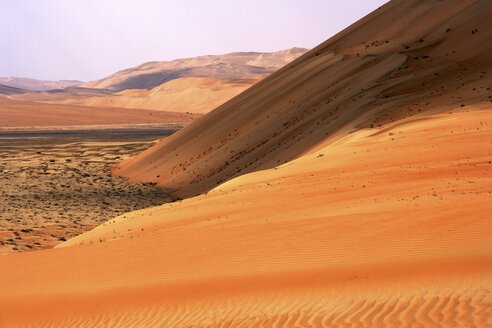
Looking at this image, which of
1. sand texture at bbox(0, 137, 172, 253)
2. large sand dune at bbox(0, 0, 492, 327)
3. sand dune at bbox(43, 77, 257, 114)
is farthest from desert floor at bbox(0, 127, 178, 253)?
sand dune at bbox(43, 77, 257, 114)

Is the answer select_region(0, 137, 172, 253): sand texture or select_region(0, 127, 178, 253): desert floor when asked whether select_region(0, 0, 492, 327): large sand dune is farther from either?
select_region(0, 127, 178, 253): desert floor

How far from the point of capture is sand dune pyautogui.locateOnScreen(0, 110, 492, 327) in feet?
24.9

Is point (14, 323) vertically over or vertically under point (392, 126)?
under

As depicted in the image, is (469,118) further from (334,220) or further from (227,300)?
(227,300)

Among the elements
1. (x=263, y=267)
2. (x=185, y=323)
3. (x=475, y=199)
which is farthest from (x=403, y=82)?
(x=185, y=323)

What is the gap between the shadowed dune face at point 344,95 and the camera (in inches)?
885

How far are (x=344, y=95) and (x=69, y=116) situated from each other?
69778mm

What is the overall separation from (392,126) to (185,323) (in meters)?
12.4

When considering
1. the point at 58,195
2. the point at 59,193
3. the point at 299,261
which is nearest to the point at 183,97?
the point at 59,193

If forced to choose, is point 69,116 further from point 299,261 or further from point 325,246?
point 299,261

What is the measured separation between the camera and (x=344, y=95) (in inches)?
1045

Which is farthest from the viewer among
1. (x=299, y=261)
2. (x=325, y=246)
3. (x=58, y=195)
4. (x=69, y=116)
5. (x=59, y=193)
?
(x=69, y=116)

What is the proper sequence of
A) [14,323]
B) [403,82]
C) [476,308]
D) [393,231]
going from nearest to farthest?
[476,308] → [14,323] → [393,231] → [403,82]

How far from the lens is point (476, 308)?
6797 mm
